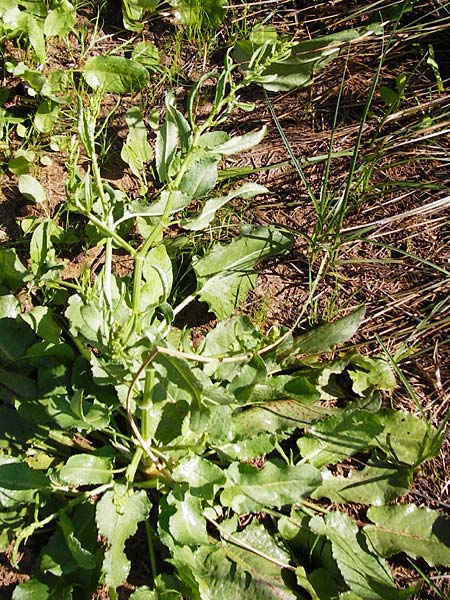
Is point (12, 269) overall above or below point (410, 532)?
above

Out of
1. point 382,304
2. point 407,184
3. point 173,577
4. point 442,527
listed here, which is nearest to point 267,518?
point 173,577

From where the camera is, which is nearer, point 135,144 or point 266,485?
point 266,485

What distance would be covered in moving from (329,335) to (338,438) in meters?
0.27

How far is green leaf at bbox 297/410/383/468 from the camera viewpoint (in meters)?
1.83

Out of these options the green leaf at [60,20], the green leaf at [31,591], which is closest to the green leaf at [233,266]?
the green leaf at [31,591]

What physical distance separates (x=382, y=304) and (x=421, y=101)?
0.70 meters

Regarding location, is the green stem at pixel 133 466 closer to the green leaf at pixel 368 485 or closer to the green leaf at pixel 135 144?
the green leaf at pixel 368 485

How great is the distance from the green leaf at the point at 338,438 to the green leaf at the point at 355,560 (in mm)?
139

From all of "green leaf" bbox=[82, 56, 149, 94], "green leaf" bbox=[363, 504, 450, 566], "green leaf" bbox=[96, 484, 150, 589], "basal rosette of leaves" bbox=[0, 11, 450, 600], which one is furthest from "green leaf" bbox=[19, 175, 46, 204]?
"green leaf" bbox=[363, 504, 450, 566]

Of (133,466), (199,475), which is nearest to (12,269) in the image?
(133,466)

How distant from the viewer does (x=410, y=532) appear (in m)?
1.80

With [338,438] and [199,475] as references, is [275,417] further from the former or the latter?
[199,475]

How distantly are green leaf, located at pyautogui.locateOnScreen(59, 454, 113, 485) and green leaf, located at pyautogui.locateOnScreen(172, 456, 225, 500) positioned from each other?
0.16m

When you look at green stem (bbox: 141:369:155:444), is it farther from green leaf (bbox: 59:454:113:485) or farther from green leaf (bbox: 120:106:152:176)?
green leaf (bbox: 120:106:152:176)
